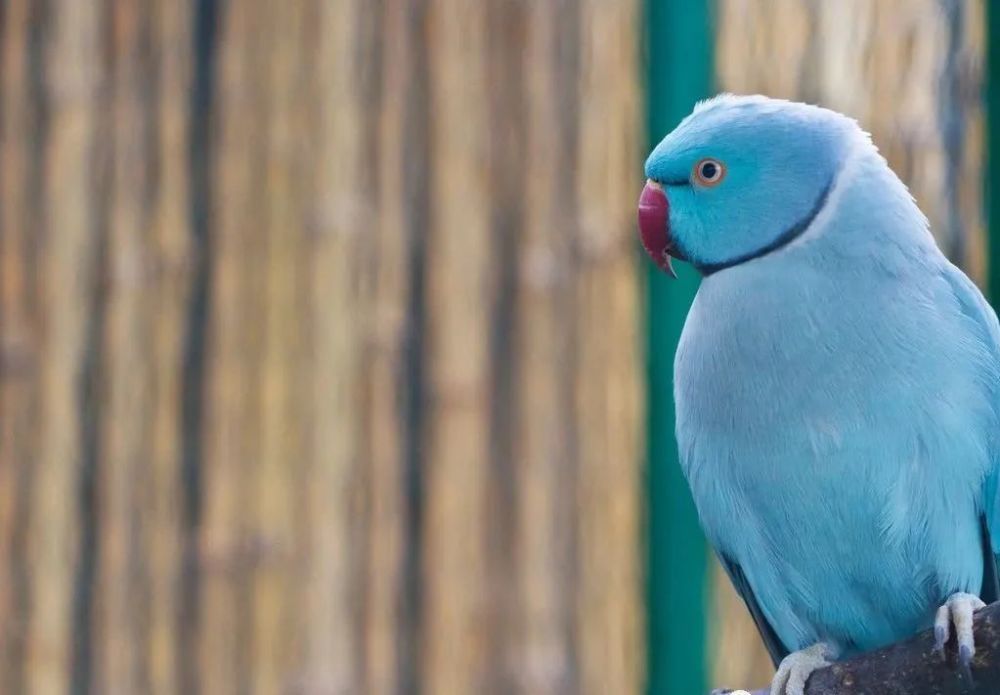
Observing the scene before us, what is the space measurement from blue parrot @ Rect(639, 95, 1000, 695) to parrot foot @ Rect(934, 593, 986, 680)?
0.05 m

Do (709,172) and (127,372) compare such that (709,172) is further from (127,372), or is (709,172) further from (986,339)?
(127,372)

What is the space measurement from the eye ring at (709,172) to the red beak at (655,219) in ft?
0.08

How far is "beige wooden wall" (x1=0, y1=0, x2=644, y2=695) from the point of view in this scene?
1626mm

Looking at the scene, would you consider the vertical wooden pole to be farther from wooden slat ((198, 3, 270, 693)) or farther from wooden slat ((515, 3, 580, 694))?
wooden slat ((198, 3, 270, 693))

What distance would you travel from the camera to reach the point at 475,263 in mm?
1658

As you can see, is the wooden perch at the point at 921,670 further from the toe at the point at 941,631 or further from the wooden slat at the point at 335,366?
the wooden slat at the point at 335,366

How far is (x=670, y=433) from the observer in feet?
5.31

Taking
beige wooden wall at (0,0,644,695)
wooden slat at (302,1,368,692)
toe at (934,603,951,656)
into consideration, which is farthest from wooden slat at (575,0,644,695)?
toe at (934,603,951,656)

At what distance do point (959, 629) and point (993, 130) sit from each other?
2.36 feet

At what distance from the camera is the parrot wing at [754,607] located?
1.19 m

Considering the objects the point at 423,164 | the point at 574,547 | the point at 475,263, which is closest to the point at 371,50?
the point at 423,164

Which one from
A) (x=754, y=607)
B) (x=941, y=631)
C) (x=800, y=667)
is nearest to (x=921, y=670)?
(x=941, y=631)

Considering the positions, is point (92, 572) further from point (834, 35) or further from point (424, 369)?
point (834, 35)

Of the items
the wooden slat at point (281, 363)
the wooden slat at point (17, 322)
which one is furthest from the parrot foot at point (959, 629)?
the wooden slat at point (17, 322)
